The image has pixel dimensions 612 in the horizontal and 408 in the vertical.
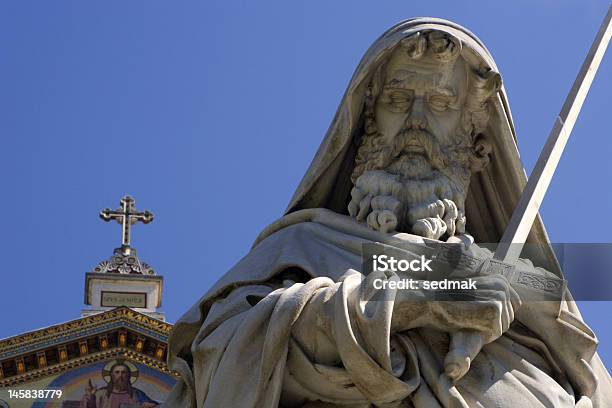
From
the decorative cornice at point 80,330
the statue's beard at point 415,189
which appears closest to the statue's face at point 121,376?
the decorative cornice at point 80,330

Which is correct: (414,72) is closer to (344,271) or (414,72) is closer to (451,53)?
(451,53)

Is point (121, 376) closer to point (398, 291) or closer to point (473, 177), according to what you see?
point (473, 177)

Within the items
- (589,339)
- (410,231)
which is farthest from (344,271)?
(589,339)

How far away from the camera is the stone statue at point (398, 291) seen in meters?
6.36

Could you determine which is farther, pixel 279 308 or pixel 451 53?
pixel 451 53

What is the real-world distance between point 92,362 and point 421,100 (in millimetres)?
27302

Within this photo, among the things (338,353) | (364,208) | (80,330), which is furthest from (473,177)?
(80,330)

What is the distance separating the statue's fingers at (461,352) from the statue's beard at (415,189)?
2.05ft

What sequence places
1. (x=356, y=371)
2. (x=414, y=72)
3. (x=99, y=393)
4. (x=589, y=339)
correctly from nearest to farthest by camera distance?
(x=356, y=371), (x=589, y=339), (x=414, y=72), (x=99, y=393)

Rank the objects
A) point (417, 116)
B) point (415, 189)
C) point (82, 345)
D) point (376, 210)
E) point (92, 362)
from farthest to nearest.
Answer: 1. point (82, 345)
2. point (92, 362)
3. point (417, 116)
4. point (415, 189)
5. point (376, 210)

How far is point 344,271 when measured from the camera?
6812mm

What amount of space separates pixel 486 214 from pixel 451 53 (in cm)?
58

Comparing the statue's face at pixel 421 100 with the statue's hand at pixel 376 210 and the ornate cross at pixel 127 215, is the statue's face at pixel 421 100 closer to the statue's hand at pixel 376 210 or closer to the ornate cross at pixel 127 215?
the statue's hand at pixel 376 210

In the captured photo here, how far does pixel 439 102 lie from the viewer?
729 centimetres
